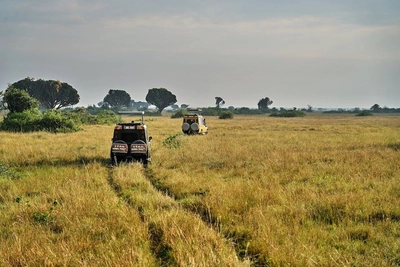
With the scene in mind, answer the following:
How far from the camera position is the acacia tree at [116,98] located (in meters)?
139

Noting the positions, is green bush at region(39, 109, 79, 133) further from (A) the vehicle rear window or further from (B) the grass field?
(B) the grass field

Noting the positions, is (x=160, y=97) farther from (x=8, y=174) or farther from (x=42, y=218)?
(x=42, y=218)

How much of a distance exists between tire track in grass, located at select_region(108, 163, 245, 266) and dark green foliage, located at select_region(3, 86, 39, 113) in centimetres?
3210

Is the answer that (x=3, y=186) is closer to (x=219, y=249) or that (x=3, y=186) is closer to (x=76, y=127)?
(x=219, y=249)

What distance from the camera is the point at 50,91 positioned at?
8150 cm

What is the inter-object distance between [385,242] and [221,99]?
6824 inches

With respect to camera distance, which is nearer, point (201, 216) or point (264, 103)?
point (201, 216)

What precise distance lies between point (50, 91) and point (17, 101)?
49039 mm

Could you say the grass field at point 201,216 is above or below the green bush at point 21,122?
below

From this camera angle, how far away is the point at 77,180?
10891 mm

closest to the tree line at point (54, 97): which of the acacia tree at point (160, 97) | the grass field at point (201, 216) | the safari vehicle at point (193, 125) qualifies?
the acacia tree at point (160, 97)

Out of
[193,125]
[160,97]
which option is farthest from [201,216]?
[160,97]

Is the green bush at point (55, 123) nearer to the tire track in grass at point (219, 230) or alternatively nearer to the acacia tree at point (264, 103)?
the tire track in grass at point (219, 230)

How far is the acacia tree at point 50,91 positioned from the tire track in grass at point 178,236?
80433 mm
